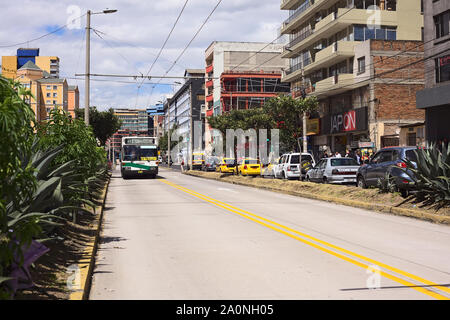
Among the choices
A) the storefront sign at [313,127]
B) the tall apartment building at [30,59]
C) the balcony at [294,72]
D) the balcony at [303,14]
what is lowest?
the storefront sign at [313,127]

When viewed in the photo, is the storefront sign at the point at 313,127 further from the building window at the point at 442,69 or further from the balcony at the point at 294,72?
the building window at the point at 442,69

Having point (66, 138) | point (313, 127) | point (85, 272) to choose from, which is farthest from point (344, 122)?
point (85, 272)

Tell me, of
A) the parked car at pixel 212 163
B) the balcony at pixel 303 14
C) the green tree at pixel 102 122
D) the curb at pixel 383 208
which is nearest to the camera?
the curb at pixel 383 208

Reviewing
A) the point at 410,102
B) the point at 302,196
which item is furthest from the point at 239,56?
the point at 302,196

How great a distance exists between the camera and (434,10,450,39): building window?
3186 centimetres

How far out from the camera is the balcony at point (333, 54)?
43.8 m

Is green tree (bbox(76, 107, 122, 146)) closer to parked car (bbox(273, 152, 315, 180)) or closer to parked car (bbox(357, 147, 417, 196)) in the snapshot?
parked car (bbox(273, 152, 315, 180))

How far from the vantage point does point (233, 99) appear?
90000 millimetres

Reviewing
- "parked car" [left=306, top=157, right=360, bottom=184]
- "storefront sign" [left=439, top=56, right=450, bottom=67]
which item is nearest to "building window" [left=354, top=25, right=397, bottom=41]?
"storefront sign" [left=439, top=56, right=450, bottom=67]

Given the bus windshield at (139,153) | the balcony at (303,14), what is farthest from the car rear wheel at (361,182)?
the balcony at (303,14)

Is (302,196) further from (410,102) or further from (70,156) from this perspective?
(410,102)

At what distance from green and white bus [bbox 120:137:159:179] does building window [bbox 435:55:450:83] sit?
20.0 m

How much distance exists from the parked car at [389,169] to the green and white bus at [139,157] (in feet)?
67.2

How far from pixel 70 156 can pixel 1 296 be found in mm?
6617
